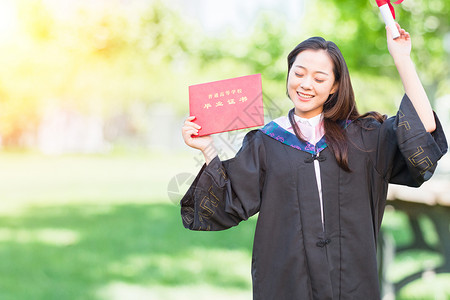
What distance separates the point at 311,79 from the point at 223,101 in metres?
0.33

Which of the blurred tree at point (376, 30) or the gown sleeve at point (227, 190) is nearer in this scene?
the gown sleeve at point (227, 190)

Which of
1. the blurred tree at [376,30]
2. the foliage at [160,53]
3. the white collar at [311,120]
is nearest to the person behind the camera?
the white collar at [311,120]

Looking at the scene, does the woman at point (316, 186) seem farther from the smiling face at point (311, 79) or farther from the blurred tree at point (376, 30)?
the blurred tree at point (376, 30)

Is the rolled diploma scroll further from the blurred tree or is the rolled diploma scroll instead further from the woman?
the blurred tree

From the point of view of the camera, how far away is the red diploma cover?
2029 mm

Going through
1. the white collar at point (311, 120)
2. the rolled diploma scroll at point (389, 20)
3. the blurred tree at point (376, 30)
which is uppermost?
the blurred tree at point (376, 30)

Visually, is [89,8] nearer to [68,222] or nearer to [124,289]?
[68,222]

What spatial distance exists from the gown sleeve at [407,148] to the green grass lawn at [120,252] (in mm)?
706

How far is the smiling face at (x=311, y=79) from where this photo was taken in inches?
80.9

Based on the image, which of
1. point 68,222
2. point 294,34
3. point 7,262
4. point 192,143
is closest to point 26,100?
point 294,34

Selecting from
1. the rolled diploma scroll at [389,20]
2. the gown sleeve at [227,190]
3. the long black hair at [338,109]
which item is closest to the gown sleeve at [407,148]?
the long black hair at [338,109]

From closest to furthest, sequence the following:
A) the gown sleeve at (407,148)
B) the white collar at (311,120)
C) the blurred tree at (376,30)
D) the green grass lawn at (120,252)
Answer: the gown sleeve at (407,148)
the white collar at (311,120)
the green grass lawn at (120,252)
the blurred tree at (376,30)

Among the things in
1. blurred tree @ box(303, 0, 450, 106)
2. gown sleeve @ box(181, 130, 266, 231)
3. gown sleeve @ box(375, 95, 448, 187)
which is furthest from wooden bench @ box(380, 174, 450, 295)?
blurred tree @ box(303, 0, 450, 106)

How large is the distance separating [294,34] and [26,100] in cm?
1354
